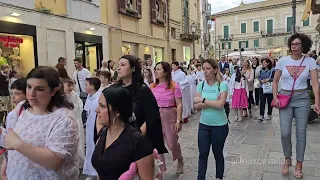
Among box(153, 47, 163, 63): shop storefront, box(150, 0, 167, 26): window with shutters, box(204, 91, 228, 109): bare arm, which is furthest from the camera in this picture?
box(153, 47, 163, 63): shop storefront

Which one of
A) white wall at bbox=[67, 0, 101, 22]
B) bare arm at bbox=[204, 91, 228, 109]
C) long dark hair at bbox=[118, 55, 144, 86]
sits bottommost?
bare arm at bbox=[204, 91, 228, 109]

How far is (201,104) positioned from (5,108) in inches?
240

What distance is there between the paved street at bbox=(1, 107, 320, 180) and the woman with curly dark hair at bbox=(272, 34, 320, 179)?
0.53 m

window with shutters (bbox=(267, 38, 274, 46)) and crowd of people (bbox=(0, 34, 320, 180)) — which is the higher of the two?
window with shutters (bbox=(267, 38, 274, 46))

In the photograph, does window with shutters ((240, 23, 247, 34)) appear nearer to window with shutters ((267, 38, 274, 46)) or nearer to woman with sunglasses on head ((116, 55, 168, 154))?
window with shutters ((267, 38, 274, 46))

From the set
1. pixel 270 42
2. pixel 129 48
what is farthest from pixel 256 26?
pixel 129 48

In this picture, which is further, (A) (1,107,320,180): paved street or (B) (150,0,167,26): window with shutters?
(B) (150,0,167,26): window with shutters

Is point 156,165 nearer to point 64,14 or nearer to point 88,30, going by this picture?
point 64,14

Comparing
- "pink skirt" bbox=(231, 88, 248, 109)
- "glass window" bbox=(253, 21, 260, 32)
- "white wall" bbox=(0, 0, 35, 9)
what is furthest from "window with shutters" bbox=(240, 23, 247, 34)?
"white wall" bbox=(0, 0, 35, 9)

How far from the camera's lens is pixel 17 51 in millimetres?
10555

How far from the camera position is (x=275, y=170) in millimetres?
4629

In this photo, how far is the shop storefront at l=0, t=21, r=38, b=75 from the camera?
980 cm

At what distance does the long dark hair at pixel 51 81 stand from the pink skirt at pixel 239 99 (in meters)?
7.31

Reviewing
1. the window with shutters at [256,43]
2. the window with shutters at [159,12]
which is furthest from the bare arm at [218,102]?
the window with shutters at [256,43]
